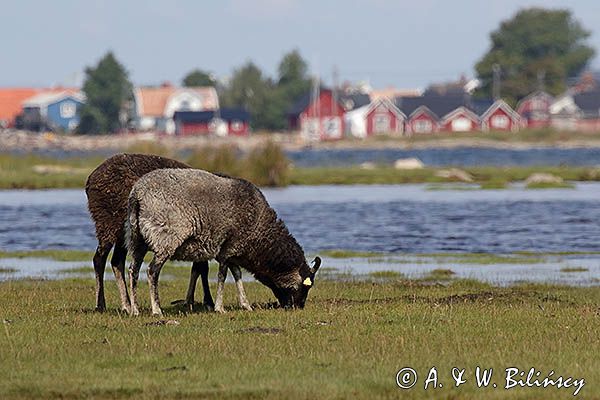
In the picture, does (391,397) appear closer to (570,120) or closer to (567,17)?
(570,120)

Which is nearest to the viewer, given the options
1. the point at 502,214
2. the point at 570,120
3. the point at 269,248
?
the point at 269,248

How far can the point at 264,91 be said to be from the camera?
174 meters

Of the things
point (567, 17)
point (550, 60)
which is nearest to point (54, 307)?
point (550, 60)

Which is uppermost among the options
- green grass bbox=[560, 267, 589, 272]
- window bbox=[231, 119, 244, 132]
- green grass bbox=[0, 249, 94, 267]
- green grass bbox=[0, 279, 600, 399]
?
green grass bbox=[0, 279, 600, 399]

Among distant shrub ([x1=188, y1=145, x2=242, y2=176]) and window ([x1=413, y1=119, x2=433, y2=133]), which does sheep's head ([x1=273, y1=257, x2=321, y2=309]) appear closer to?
distant shrub ([x1=188, y1=145, x2=242, y2=176])

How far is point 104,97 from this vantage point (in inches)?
6299

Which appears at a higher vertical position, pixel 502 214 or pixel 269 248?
pixel 269 248

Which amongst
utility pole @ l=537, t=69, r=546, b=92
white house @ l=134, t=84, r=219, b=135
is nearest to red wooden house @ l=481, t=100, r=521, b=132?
utility pole @ l=537, t=69, r=546, b=92

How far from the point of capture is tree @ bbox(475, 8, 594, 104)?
173000 mm

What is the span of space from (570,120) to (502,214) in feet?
389

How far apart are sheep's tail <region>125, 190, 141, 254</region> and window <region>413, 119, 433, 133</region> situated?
136283 mm

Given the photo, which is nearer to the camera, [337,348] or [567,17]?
[337,348]

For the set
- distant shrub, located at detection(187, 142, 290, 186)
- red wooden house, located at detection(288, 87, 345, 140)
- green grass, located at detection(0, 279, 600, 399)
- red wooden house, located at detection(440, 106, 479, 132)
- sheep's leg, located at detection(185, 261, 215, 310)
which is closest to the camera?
green grass, located at detection(0, 279, 600, 399)

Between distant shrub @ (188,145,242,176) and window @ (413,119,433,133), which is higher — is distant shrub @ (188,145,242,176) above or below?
above
